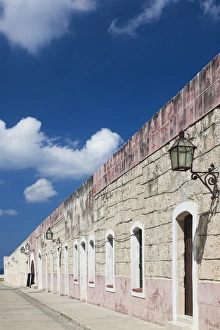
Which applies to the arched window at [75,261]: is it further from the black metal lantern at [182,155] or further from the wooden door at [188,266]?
the black metal lantern at [182,155]

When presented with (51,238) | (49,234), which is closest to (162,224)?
(51,238)

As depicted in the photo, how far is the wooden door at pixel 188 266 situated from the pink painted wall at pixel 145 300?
50cm

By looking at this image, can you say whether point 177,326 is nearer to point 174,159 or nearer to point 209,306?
point 209,306

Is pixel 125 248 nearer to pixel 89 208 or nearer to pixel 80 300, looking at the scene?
pixel 89 208

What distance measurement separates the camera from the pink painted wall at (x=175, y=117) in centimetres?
780

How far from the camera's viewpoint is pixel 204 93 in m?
8.04

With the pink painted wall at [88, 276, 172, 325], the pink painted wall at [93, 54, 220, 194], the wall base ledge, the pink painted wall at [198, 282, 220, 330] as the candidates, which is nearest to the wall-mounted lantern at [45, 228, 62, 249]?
the pink painted wall at [88, 276, 172, 325]

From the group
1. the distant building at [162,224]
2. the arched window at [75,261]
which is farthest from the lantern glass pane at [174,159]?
the arched window at [75,261]

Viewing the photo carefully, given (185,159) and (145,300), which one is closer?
(185,159)

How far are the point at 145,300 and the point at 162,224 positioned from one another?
6.05 feet

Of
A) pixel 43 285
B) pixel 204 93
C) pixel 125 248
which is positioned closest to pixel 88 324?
pixel 125 248

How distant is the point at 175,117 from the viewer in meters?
9.24

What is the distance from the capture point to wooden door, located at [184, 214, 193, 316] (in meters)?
8.65

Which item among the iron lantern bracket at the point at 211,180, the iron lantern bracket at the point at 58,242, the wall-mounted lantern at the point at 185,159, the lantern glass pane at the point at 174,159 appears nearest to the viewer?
the iron lantern bracket at the point at 211,180
